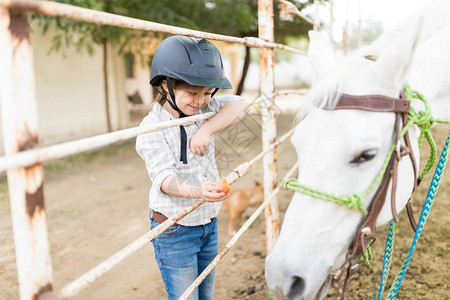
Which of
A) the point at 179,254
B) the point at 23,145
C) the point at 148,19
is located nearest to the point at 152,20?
the point at 148,19

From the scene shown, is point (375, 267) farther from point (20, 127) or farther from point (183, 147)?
point (20, 127)

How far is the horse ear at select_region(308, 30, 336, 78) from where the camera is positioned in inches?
55.6

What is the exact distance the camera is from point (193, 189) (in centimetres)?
134

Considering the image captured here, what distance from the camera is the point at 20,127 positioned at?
73cm

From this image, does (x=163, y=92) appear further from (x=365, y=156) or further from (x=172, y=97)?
(x=365, y=156)

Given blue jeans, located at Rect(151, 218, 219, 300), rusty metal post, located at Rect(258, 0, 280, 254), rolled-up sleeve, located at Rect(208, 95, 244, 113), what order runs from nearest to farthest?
1. blue jeans, located at Rect(151, 218, 219, 300)
2. rolled-up sleeve, located at Rect(208, 95, 244, 113)
3. rusty metal post, located at Rect(258, 0, 280, 254)

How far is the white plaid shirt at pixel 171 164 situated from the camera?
4.66 ft

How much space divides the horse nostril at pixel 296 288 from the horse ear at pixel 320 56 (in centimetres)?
79

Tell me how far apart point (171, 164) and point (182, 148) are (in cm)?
11

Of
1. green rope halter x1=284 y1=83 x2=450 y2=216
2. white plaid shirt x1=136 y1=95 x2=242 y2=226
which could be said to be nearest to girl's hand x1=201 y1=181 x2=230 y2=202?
white plaid shirt x1=136 y1=95 x2=242 y2=226

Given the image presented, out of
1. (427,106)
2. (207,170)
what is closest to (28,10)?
(207,170)

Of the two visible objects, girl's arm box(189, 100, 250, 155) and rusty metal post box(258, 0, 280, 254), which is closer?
girl's arm box(189, 100, 250, 155)

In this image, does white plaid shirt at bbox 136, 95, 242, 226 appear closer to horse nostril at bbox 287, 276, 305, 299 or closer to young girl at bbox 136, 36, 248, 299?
young girl at bbox 136, 36, 248, 299

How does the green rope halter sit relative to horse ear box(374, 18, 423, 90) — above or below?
below
